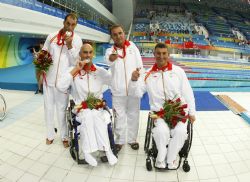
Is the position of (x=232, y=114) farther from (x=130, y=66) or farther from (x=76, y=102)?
(x=76, y=102)

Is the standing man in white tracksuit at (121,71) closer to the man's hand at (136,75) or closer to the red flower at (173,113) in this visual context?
the man's hand at (136,75)

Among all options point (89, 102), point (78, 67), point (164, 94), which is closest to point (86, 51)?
point (78, 67)

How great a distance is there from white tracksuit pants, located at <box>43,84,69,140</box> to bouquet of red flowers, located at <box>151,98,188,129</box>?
4.32 ft

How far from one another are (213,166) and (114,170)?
1.22m

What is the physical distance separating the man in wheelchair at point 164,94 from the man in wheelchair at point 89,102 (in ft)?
1.50

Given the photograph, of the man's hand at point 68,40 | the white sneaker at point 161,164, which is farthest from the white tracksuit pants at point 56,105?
the white sneaker at point 161,164

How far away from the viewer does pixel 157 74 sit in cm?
290

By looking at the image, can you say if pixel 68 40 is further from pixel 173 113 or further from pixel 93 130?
pixel 173 113

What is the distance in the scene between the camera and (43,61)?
10.4 ft

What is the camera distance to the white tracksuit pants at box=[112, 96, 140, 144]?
3.21 m

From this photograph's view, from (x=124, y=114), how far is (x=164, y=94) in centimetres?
68

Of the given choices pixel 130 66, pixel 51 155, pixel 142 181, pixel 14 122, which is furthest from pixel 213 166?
pixel 14 122

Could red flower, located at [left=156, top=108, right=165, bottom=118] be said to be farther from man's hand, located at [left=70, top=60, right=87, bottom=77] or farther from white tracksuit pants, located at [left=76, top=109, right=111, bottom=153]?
man's hand, located at [left=70, top=60, right=87, bottom=77]

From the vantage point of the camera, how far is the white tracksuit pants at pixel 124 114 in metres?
3.21
